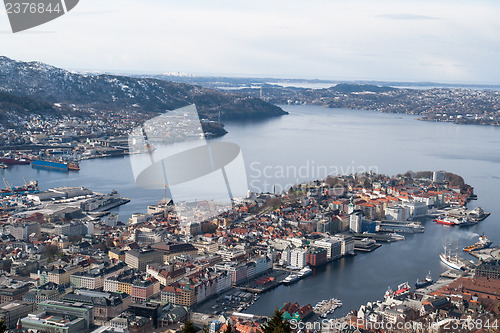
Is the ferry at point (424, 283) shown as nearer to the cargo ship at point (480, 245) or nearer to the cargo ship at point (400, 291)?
the cargo ship at point (400, 291)

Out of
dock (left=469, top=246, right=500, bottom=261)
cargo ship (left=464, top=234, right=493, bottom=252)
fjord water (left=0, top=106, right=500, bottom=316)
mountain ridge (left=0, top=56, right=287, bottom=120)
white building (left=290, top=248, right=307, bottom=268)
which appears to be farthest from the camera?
mountain ridge (left=0, top=56, right=287, bottom=120)

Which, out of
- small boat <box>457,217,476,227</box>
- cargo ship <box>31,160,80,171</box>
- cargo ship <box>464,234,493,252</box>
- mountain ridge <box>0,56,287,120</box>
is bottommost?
small boat <box>457,217,476,227</box>

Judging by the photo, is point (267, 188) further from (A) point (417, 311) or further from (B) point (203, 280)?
(A) point (417, 311)

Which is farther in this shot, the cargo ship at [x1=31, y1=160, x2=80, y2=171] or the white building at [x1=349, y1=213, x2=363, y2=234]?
the cargo ship at [x1=31, y1=160, x2=80, y2=171]

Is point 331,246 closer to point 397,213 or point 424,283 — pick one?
point 424,283

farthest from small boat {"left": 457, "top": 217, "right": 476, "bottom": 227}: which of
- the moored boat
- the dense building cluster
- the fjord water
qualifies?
the moored boat

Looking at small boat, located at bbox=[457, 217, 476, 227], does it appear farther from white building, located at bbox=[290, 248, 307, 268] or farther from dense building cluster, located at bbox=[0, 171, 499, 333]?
white building, located at bbox=[290, 248, 307, 268]

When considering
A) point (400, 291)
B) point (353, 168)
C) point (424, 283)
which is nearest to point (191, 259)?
point (400, 291)
